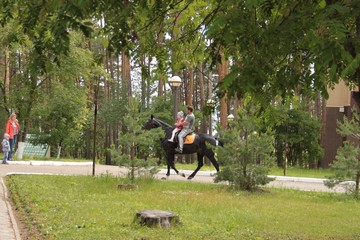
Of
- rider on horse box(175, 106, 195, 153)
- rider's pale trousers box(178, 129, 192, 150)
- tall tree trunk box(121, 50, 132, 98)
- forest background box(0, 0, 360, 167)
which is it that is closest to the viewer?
forest background box(0, 0, 360, 167)

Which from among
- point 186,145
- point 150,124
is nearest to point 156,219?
point 150,124

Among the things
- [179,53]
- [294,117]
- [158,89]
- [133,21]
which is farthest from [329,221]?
[158,89]

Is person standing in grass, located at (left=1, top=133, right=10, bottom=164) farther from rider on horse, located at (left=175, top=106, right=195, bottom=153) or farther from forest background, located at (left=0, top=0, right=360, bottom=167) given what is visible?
forest background, located at (left=0, top=0, right=360, bottom=167)

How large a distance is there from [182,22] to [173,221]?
3.00 meters

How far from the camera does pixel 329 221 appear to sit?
31.9 ft

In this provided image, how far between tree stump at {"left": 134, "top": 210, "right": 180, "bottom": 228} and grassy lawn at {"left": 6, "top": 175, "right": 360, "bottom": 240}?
0.13 meters

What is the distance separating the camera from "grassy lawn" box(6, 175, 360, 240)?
7.60 meters

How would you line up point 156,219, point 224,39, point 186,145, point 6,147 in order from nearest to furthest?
point 224,39, point 156,219, point 186,145, point 6,147

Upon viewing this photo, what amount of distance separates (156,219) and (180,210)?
2153 mm

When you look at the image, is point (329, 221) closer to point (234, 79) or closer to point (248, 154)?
point (248, 154)

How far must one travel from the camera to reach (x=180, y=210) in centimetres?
984

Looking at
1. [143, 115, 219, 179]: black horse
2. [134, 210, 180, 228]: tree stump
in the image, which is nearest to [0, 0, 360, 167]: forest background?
[134, 210, 180, 228]: tree stump

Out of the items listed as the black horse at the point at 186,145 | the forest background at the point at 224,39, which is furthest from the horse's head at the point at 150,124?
the forest background at the point at 224,39

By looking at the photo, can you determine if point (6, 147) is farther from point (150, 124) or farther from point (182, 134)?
point (182, 134)
